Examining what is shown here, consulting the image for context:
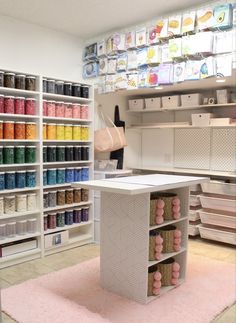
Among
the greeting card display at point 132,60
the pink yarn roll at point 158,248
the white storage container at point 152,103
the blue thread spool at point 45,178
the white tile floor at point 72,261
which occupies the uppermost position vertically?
the greeting card display at point 132,60

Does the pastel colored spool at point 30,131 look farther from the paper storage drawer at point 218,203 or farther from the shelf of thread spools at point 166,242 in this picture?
the paper storage drawer at point 218,203

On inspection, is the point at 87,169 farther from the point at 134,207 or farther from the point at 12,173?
the point at 134,207

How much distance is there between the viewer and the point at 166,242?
2.84 meters

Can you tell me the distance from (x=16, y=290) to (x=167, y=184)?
5.09 ft

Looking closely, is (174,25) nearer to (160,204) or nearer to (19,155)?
(160,204)

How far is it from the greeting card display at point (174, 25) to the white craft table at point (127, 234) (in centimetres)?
151

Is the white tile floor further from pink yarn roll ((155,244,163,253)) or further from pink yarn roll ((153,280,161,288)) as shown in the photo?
pink yarn roll ((155,244,163,253))

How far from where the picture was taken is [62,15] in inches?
139

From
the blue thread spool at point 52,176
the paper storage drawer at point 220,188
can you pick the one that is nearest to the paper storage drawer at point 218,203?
the paper storage drawer at point 220,188

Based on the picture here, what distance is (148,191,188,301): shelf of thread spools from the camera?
2.66 metres

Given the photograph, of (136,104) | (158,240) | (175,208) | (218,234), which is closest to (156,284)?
(158,240)

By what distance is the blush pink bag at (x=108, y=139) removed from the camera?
163 inches

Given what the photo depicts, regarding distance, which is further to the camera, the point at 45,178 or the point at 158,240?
the point at 45,178

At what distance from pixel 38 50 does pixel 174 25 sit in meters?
1.61
